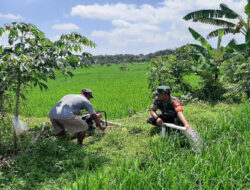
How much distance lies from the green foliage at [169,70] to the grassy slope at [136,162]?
3.05 meters

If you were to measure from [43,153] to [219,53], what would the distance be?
8211 mm

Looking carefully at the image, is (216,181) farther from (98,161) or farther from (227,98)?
Result: (227,98)

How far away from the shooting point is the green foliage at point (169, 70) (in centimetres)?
754

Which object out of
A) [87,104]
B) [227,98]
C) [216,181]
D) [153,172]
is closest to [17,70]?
[87,104]

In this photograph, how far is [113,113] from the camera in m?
6.29

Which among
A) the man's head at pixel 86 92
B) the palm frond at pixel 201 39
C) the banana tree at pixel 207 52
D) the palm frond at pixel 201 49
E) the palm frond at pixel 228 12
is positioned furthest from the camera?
the palm frond at pixel 228 12

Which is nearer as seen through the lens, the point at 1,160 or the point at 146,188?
the point at 146,188

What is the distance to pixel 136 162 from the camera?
2.41m

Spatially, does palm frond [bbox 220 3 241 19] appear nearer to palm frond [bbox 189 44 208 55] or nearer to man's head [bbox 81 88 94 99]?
palm frond [bbox 189 44 208 55]

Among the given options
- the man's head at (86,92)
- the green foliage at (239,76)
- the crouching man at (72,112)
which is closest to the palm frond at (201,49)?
the green foliage at (239,76)

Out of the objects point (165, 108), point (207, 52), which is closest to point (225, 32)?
point (207, 52)

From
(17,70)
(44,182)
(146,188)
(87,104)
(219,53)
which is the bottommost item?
(44,182)

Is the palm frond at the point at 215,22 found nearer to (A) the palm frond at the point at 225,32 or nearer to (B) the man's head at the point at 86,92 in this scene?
(A) the palm frond at the point at 225,32

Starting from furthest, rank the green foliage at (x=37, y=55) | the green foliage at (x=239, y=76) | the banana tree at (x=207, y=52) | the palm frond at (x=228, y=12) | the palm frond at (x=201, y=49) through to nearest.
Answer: the palm frond at (x=228, y=12), the palm frond at (x=201, y=49), the banana tree at (x=207, y=52), the green foliage at (x=239, y=76), the green foliage at (x=37, y=55)
